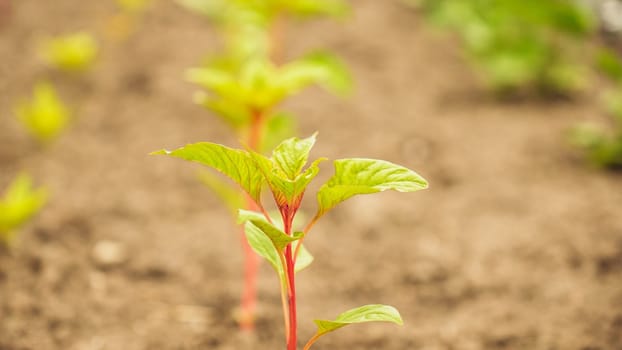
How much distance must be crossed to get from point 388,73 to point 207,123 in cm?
132

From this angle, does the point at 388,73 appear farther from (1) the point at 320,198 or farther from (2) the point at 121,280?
(1) the point at 320,198

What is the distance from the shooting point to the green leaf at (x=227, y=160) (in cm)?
93

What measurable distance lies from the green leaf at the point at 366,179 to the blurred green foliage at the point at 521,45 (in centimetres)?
239

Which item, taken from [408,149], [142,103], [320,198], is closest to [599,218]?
[408,149]

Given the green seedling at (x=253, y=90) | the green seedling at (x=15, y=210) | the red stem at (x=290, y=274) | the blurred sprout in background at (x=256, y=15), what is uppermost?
the blurred sprout in background at (x=256, y=15)

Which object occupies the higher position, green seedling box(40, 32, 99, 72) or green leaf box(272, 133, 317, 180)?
green seedling box(40, 32, 99, 72)

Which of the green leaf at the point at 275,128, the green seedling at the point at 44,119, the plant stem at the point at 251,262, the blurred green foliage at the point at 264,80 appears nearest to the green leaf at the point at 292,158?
the blurred green foliage at the point at 264,80

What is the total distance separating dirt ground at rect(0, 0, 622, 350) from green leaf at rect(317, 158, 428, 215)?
83cm

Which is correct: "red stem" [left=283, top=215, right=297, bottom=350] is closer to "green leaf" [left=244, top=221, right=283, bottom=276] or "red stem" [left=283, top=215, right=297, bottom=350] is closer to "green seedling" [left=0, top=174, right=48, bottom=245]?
"green leaf" [left=244, top=221, right=283, bottom=276]

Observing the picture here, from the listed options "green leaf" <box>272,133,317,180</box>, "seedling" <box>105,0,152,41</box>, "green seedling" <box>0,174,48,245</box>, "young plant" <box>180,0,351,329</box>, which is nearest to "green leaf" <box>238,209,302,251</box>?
"green leaf" <box>272,133,317,180</box>

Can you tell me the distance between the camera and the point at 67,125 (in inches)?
116

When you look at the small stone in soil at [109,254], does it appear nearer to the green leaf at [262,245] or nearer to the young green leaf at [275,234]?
the green leaf at [262,245]

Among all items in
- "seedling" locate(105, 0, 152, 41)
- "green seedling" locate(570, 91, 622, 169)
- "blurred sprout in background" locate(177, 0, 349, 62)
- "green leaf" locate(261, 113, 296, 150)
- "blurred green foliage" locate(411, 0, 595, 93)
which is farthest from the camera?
"seedling" locate(105, 0, 152, 41)

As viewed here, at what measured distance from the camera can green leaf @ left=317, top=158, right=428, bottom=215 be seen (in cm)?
92
